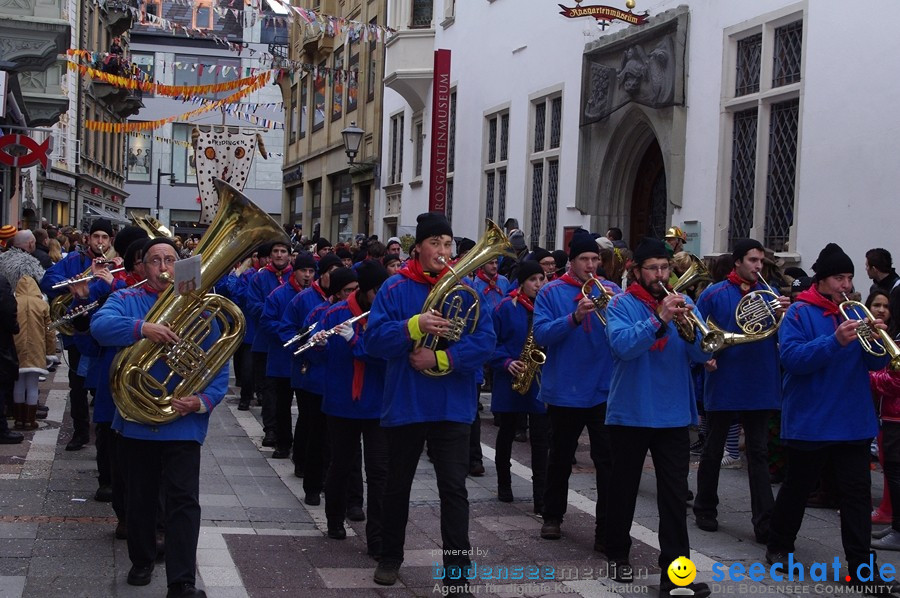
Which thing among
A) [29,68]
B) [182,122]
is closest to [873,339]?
[29,68]

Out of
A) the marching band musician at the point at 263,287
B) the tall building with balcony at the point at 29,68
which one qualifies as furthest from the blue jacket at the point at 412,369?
the tall building with balcony at the point at 29,68

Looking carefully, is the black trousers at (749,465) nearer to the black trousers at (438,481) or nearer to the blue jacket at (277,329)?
the black trousers at (438,481)

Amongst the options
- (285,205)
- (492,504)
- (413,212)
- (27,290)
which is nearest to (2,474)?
(27,290)

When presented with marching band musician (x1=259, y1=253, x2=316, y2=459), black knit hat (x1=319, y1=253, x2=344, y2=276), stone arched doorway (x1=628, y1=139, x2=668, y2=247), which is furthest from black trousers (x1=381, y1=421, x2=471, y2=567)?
stone arched doorway (x1=628, y1=139, x2=668, y2=247)

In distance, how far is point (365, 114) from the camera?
107ft

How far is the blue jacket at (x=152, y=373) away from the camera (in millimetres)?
5715

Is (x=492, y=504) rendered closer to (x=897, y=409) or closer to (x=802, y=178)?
(x=897, y=409)

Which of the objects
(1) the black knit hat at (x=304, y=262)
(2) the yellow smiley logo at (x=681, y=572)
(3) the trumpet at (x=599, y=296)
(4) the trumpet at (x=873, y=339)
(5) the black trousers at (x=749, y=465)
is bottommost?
(2) the yellow smiley logo at (x=681, y=572)

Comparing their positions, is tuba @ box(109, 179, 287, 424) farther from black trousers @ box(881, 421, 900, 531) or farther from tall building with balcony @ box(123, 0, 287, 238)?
tall building with balcony @ box(123, 0, 287, 238)

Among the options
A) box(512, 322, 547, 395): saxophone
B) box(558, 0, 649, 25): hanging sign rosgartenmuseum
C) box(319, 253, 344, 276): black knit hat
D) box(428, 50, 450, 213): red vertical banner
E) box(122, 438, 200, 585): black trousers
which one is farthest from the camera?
box(428, 50, 450, 213): red vertical banner

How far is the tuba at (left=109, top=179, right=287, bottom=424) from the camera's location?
5.68 m

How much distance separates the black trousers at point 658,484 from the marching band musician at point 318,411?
2105 millimetres

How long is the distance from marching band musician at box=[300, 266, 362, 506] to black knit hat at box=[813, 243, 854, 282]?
10.1 ft

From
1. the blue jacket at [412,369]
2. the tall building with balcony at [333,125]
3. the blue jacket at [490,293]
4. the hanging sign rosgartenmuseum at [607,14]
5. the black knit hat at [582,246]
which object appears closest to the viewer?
the blue jacket at [412,369]
